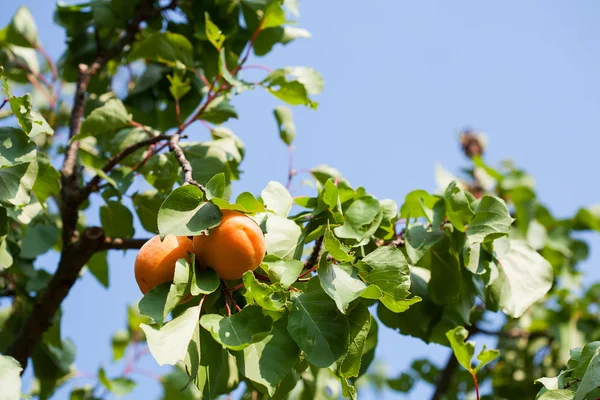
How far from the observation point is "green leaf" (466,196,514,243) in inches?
42.9

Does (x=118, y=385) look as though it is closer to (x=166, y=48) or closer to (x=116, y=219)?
(x=116, y=219)

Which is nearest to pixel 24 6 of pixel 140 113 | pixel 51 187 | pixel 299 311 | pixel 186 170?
pixel 140 113

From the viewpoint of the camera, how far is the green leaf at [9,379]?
0.95m

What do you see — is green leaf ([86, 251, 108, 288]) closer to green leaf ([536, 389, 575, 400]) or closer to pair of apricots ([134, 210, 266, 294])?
pair of apricots ([134, 210, 266, 294])

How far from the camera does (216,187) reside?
87 cm

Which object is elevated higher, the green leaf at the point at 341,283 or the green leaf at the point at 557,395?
the green leaf at the point at 341,283

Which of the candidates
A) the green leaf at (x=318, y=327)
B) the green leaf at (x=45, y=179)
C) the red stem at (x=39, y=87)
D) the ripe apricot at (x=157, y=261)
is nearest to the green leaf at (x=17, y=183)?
the green leaf at (x=45, y=179)

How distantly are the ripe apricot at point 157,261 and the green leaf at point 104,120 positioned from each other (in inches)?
26.0

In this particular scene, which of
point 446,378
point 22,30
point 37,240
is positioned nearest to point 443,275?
point 37,240

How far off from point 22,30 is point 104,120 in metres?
0.68

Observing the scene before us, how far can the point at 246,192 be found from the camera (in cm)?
89

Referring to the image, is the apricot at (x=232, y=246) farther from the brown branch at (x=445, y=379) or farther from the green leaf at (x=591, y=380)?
the brown branch at (x=445, y=379)

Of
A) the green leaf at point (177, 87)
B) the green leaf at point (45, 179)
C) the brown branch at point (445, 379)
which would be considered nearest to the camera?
the green leaf at point (45, 179)

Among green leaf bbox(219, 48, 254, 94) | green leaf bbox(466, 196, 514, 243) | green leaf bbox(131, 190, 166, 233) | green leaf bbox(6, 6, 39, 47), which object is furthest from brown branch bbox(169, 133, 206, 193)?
green leaf bbox(6, 6, 39, 47)
